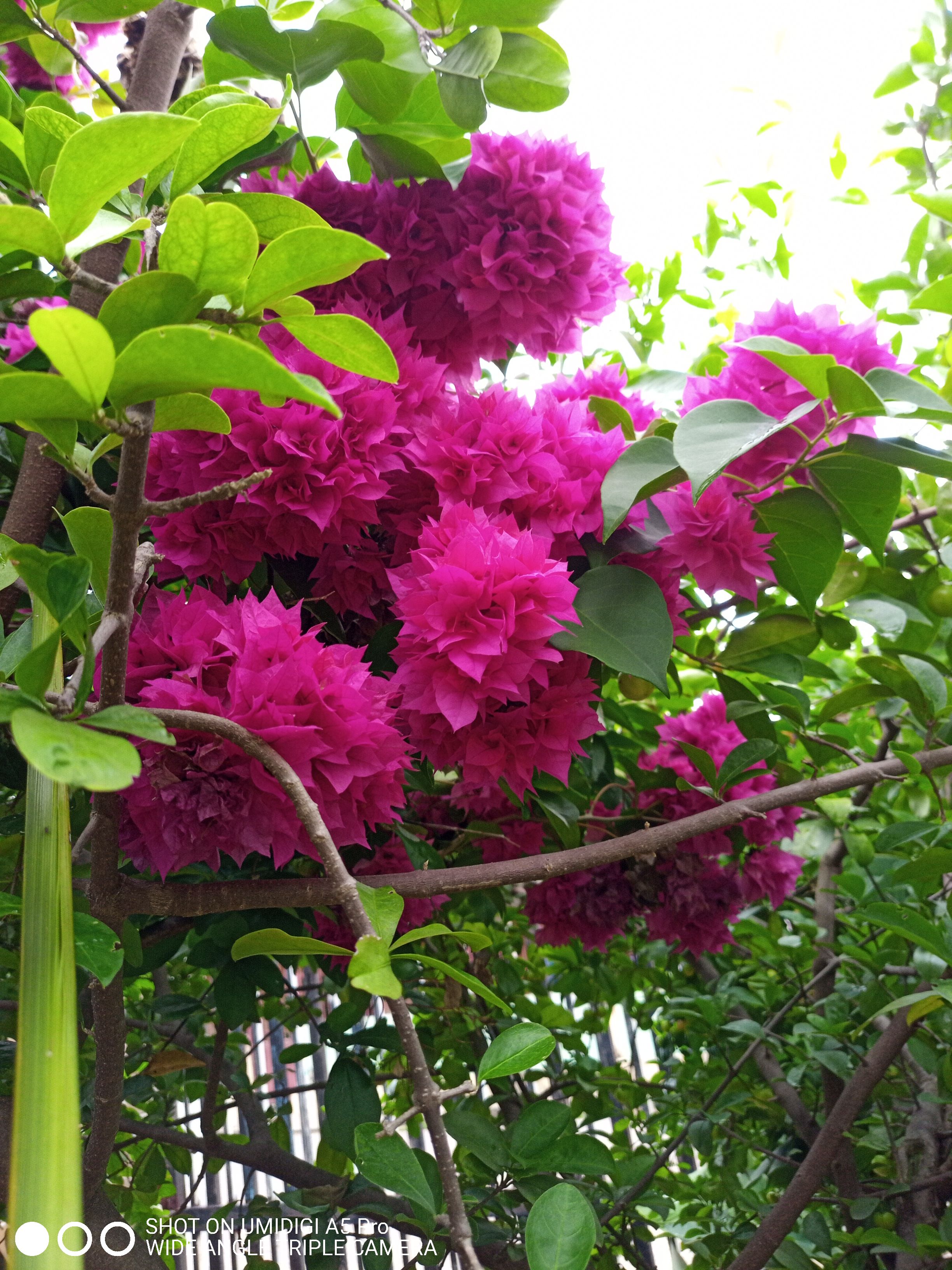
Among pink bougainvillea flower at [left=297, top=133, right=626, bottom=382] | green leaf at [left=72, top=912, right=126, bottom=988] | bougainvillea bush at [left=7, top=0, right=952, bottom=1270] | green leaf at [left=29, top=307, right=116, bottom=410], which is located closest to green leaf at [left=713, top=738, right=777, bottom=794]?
bougainvillea bush at [left=7, top=0, right=952, bottom=1270]

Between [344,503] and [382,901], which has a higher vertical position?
[344,503]

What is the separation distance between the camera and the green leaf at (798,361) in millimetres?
525

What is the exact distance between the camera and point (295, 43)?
1.94ft

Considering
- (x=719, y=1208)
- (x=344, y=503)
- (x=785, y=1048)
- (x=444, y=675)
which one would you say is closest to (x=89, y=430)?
(x=344, y=503)

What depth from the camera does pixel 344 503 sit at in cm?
58

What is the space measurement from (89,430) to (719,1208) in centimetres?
99

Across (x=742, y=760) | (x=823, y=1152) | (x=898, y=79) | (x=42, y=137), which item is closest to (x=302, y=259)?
(x=42, y=137)

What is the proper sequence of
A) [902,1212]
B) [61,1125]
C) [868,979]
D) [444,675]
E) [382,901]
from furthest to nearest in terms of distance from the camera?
Result: [868,979] < [902,1212] < [444,675] < [382,901] < [61,1125]

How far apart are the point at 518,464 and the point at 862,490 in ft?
0.68

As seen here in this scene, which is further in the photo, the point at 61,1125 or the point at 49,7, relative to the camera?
the point at 49,7

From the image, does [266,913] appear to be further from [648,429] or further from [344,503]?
[648,429]

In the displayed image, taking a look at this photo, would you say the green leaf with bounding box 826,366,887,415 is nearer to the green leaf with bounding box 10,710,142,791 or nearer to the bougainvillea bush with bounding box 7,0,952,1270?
the bougainvillea bush with bounding box 7,0,952,1270

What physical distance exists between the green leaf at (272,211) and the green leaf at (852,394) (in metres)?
0.28

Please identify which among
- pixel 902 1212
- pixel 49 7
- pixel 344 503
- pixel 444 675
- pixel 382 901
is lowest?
pixel 902 1212
